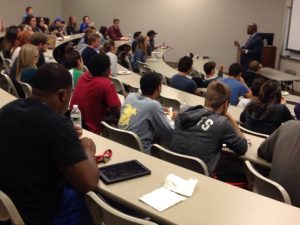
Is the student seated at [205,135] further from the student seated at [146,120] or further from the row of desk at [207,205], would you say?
the row of desk at [207,205]

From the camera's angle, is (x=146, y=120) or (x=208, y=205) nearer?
(x=208, y=205)

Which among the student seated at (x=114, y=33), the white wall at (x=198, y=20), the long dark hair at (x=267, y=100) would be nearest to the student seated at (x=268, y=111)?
the long dark hair at (x=267, y=100)

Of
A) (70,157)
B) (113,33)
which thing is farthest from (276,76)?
(70,157)

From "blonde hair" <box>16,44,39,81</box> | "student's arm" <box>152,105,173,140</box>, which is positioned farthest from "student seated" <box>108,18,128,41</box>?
"student's arm" <box>152,105,173,140</box>

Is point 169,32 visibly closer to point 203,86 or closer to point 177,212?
point 203,86

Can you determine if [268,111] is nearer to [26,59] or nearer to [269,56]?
[26,59]

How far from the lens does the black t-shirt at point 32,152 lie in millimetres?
1790

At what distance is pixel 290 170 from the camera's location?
2338mm

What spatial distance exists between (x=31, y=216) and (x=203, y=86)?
4.50 meters

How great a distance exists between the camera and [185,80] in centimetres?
525

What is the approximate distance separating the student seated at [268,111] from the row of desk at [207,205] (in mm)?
1514

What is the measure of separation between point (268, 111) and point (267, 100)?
0.11 meters

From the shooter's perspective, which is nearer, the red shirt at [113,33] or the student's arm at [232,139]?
the student's arm at [232,139]

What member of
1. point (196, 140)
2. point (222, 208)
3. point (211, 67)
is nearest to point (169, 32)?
point (211, 67)
